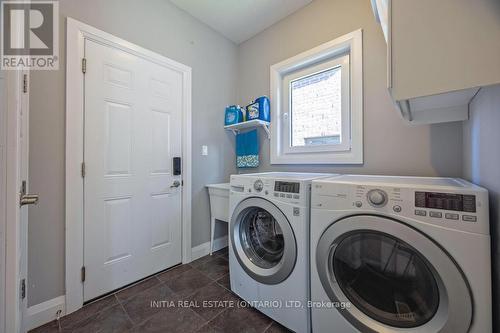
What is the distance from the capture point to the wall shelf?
6.93ft

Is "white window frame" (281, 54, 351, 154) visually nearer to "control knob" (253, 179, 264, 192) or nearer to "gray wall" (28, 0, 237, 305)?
"gray wall" (28, 0, 237, 305)

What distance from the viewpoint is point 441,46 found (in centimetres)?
62

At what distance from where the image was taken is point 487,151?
0.79 meters

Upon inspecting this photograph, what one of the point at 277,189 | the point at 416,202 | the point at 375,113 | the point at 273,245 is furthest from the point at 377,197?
the point at 375,113

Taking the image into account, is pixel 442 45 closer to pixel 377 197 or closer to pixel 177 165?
pixel 377 197

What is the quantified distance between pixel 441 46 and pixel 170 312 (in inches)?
77.4

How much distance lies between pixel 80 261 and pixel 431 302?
6.78ft

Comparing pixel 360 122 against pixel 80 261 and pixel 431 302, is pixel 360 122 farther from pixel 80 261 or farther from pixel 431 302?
pixel 80 261

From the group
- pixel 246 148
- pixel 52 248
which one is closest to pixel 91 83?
pixel 52 248

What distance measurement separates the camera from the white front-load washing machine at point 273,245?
1.10m

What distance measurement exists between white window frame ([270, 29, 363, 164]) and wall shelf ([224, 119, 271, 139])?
0.25 feet

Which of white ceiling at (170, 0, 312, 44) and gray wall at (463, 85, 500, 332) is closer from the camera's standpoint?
gray wall at (463, 85, 500, 332)

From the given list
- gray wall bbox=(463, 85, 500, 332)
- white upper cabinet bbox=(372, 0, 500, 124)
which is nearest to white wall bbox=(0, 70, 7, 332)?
white upper cabinet bbox=(372, 0, 500, 124)

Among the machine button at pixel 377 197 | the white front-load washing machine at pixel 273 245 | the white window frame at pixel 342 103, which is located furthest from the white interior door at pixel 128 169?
the machine button at pixel 377 197
